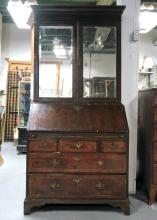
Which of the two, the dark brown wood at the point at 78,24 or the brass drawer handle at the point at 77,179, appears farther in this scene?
the dark brown wood at the point at 78,24

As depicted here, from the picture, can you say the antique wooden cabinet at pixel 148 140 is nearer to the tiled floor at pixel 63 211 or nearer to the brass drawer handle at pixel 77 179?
the tiled floor at pixel 63 211

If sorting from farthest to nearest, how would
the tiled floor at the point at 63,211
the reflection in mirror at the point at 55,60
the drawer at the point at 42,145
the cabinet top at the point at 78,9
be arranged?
1. the reflection in mirror at the point at 55,60
2. the cabinet top at the point at 78,9
3. the drawer at the point at 42,145
4. the tiled floor at the point at 63,211

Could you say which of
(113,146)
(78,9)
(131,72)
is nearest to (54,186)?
(113,146)

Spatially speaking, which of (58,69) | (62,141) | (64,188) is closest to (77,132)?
(62,141)

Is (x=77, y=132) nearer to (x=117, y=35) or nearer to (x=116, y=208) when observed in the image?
(x=116, y=208)

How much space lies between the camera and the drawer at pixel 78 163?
3.17 meters

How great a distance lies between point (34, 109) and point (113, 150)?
3.31 ft

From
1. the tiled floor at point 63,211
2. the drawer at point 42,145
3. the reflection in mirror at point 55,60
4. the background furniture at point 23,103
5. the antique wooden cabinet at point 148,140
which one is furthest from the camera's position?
the background furniture at point 23,103

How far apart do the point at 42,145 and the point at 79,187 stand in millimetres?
599

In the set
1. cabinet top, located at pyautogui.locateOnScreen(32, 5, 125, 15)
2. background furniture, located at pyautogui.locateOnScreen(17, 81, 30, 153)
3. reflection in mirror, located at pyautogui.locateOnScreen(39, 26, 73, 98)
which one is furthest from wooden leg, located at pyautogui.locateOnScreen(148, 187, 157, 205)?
background furniture, located at pyautogui.locateOnScreen(17, 81, 30, 153)

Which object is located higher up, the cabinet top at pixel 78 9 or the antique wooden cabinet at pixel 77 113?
the cabinet top at pixel 78 9

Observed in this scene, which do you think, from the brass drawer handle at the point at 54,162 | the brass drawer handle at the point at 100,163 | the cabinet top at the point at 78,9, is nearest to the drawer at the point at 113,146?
the brass drawer handle at the point at 100,163

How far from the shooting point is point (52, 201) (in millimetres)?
3180

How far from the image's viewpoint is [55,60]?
12.2ft
